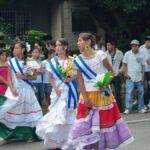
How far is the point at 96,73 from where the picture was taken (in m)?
8.23

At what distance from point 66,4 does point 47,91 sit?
11.4 meters

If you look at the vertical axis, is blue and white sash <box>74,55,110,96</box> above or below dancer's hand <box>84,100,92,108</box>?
above

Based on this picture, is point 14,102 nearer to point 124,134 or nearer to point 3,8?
point 124,134

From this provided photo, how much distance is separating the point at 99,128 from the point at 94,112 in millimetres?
244

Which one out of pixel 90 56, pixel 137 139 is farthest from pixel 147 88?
pixel 90 56

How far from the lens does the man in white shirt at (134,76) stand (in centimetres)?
1416

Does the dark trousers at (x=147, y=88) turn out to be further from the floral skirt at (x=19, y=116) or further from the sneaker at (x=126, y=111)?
the floral skirt at (x=19, y=116)

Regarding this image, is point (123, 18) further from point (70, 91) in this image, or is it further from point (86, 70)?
point (86, 70)

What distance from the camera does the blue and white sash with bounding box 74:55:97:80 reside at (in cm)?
817

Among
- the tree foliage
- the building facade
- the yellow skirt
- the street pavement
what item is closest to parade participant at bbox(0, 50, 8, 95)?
the street pavement

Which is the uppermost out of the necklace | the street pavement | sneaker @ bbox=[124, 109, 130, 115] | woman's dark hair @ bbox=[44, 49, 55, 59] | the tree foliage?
the tree foliage

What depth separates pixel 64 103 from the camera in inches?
375

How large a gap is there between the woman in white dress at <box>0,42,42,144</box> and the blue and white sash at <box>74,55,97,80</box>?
230 centimetres

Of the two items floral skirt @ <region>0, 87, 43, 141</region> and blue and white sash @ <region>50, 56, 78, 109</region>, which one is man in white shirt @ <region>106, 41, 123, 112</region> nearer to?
floral skirt @ <region>0, 87, 43, 141</region>
